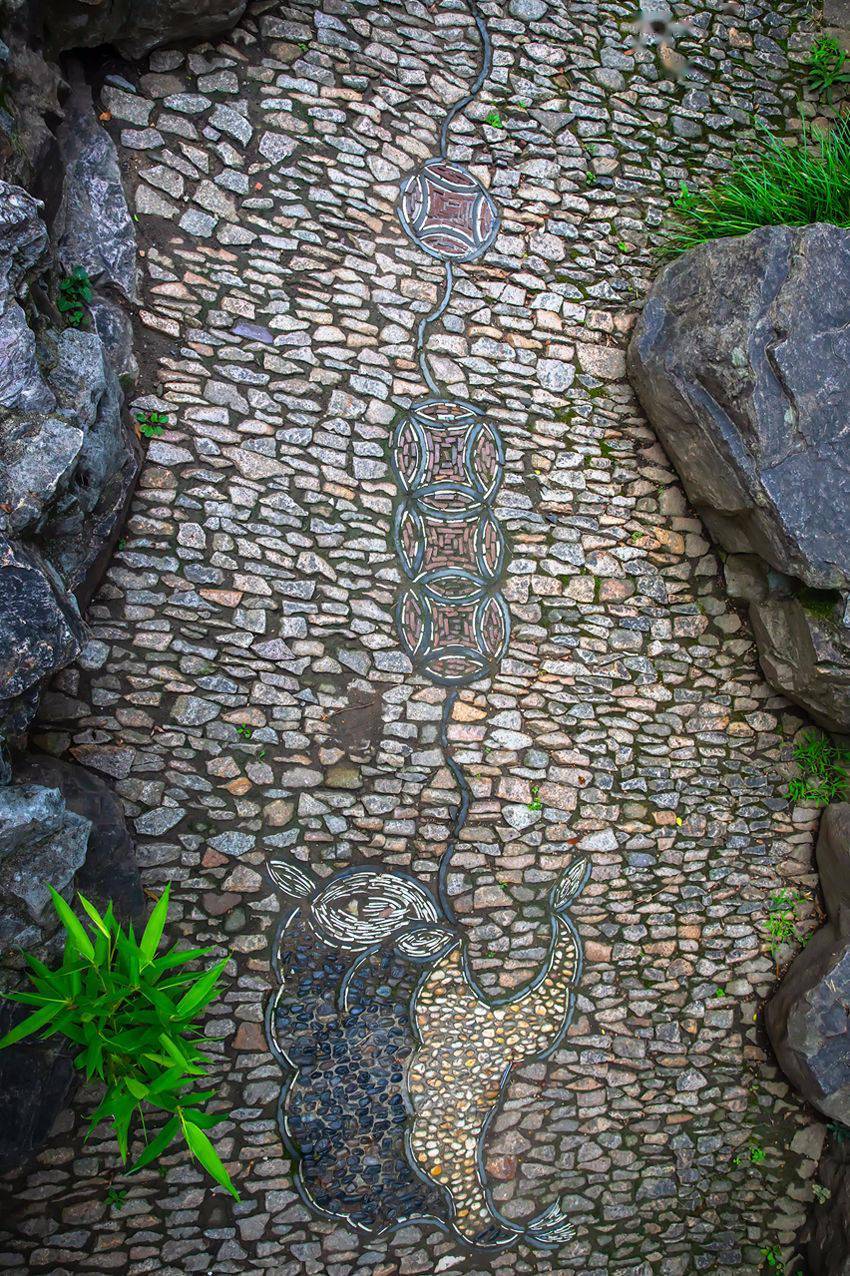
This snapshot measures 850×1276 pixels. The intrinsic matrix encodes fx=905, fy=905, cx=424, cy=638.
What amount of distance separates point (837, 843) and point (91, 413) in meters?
3.58

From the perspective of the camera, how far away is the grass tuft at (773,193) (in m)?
4.02

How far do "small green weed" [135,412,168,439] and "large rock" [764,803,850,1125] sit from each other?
338 cm

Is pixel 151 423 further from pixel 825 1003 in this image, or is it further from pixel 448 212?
pixel 825 1003

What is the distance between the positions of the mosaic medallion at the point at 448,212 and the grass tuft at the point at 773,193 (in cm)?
91

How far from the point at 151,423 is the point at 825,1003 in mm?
3680

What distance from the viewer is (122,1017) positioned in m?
2.83

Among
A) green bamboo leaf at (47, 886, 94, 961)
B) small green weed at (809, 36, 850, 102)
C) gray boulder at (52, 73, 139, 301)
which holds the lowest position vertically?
green bamboo leaf at (47, 886, 94, 961)

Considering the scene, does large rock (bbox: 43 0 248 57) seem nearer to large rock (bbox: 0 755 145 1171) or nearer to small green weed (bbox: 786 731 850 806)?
large rock (bbox: 0 755 145 1171)

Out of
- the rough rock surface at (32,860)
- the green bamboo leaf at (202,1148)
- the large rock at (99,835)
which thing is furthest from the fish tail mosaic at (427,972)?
the rough rock surface at (32,860)

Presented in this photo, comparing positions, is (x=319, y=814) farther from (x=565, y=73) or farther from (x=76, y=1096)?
(x=565, y=73)

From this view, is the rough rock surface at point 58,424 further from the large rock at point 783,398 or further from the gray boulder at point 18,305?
the large rock at point 783,398

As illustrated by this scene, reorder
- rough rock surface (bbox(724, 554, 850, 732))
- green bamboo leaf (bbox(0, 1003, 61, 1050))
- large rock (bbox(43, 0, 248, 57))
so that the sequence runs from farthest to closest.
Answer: rough rock surface (bbox(724, 554, 850, 732)) < large rock (bbox(43, 0, 248, 57)) < green bamboo leaf (bbox(0, 1003, 61, 1050))

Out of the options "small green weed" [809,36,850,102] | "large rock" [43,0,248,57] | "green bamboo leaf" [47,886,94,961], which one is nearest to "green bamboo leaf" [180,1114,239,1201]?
"green bamboo leaf" [47,886,94,961]

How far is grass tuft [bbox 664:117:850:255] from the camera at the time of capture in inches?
158
